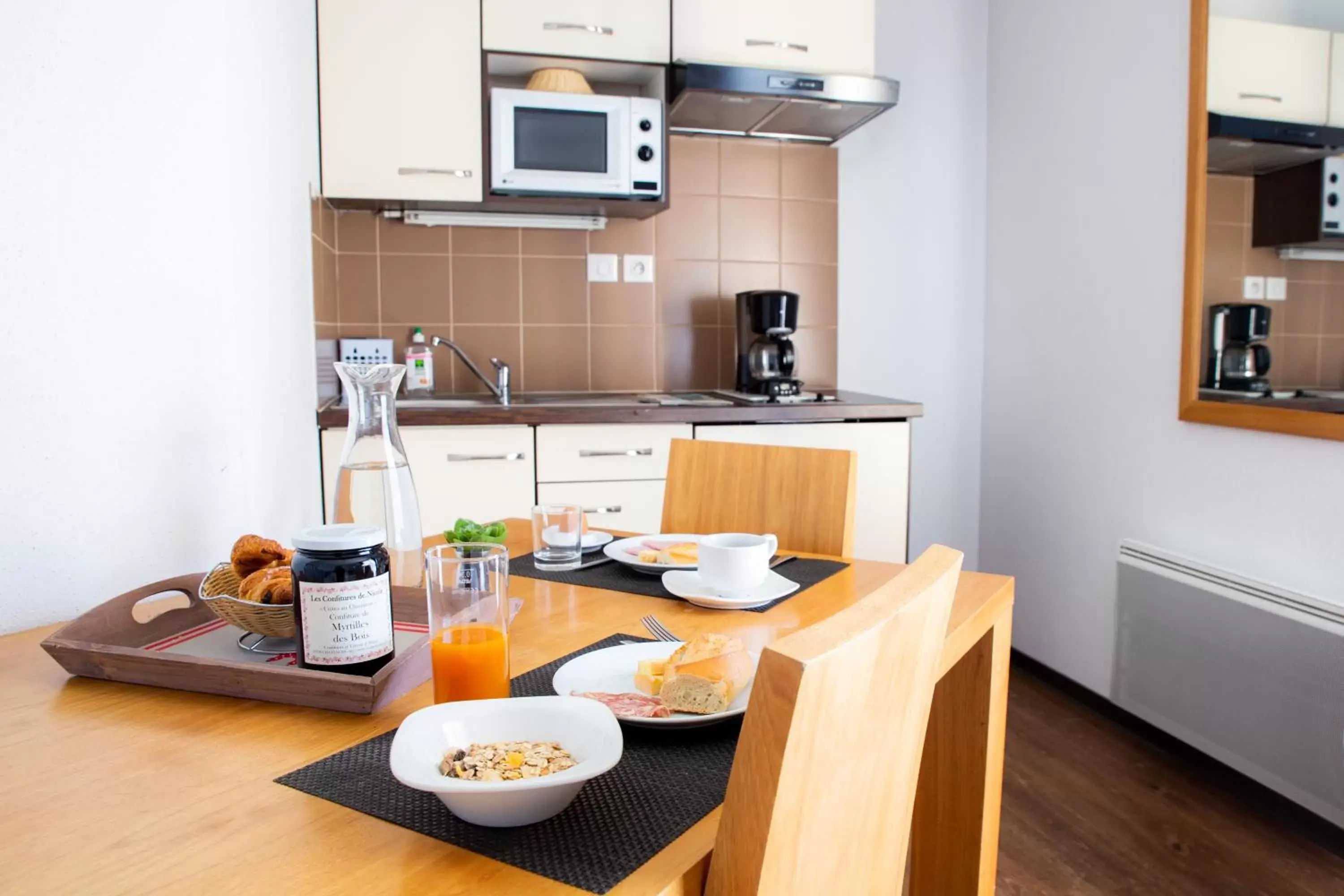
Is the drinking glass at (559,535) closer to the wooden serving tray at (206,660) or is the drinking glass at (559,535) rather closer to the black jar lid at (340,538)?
the wooden serving tray at (206,660)

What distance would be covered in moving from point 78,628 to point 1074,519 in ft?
8.71

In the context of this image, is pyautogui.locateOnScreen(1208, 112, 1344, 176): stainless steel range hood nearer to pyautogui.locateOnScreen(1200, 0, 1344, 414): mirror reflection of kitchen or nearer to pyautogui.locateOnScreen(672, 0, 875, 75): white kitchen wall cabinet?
pyautogui.locateOnScreen(1200, 0, 1344, 414): mirror reflection of kitchen

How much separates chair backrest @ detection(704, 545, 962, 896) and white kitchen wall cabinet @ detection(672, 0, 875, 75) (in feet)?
7.99

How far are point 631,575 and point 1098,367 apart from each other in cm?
196


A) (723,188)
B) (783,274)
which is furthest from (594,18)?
(783,274)

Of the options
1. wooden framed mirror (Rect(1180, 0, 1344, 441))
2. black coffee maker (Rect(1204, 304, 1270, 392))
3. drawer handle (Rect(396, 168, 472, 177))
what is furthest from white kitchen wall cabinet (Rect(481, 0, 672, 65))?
black coffee maker (Rect(1204, 304, 1270, 392))

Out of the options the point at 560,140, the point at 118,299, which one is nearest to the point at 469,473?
the point at 560,140

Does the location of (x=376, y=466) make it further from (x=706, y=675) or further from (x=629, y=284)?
(x=629, y=284)

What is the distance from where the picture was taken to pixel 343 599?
0.81 metres

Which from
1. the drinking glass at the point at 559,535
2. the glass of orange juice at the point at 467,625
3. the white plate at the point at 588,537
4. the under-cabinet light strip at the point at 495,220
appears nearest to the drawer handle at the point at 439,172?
the under-cabinet light strip at the point at 495,220

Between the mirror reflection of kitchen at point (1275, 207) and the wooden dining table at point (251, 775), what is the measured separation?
1333 mm

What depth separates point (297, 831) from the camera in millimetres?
622

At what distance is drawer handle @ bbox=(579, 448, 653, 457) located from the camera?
8.61 ft

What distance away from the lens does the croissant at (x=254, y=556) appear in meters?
0.98
